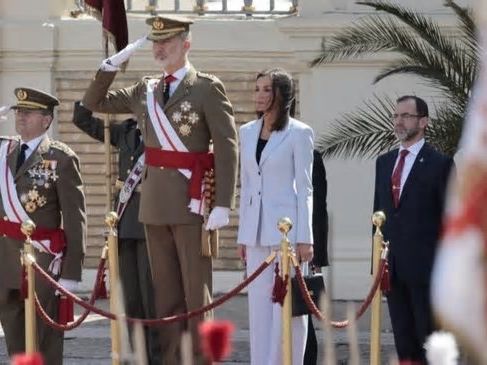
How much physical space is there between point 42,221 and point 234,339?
2545 millimetres

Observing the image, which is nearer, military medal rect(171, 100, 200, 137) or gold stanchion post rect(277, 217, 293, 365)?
gold stanchion post rect(277, 217, 293, 365)

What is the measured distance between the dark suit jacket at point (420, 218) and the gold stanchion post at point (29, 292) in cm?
174

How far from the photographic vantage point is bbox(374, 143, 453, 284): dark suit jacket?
24.9 ft

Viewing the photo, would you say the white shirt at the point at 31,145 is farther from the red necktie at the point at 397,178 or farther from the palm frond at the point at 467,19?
the palm frond at the point at 467,19

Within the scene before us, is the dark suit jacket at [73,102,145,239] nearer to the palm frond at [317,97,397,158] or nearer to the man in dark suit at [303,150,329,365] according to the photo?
the man in dark suit at [303,150,329,365]

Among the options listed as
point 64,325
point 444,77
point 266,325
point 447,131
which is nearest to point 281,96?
point 266,325

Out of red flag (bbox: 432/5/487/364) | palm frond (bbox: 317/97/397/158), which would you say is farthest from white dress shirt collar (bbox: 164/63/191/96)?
red flag (bbox: 432/5/487/364)

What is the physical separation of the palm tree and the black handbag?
2.36 m

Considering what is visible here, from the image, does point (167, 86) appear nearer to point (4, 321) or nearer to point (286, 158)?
point (286, 158)

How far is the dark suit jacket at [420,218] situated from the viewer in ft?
24.9

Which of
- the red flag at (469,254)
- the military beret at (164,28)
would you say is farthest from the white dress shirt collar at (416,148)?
the red flag at (469,254)

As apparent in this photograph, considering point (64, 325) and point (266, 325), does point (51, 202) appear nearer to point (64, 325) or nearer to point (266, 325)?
point (64, 325)

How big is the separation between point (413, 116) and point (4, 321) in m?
2.27

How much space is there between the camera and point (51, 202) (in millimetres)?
7770
